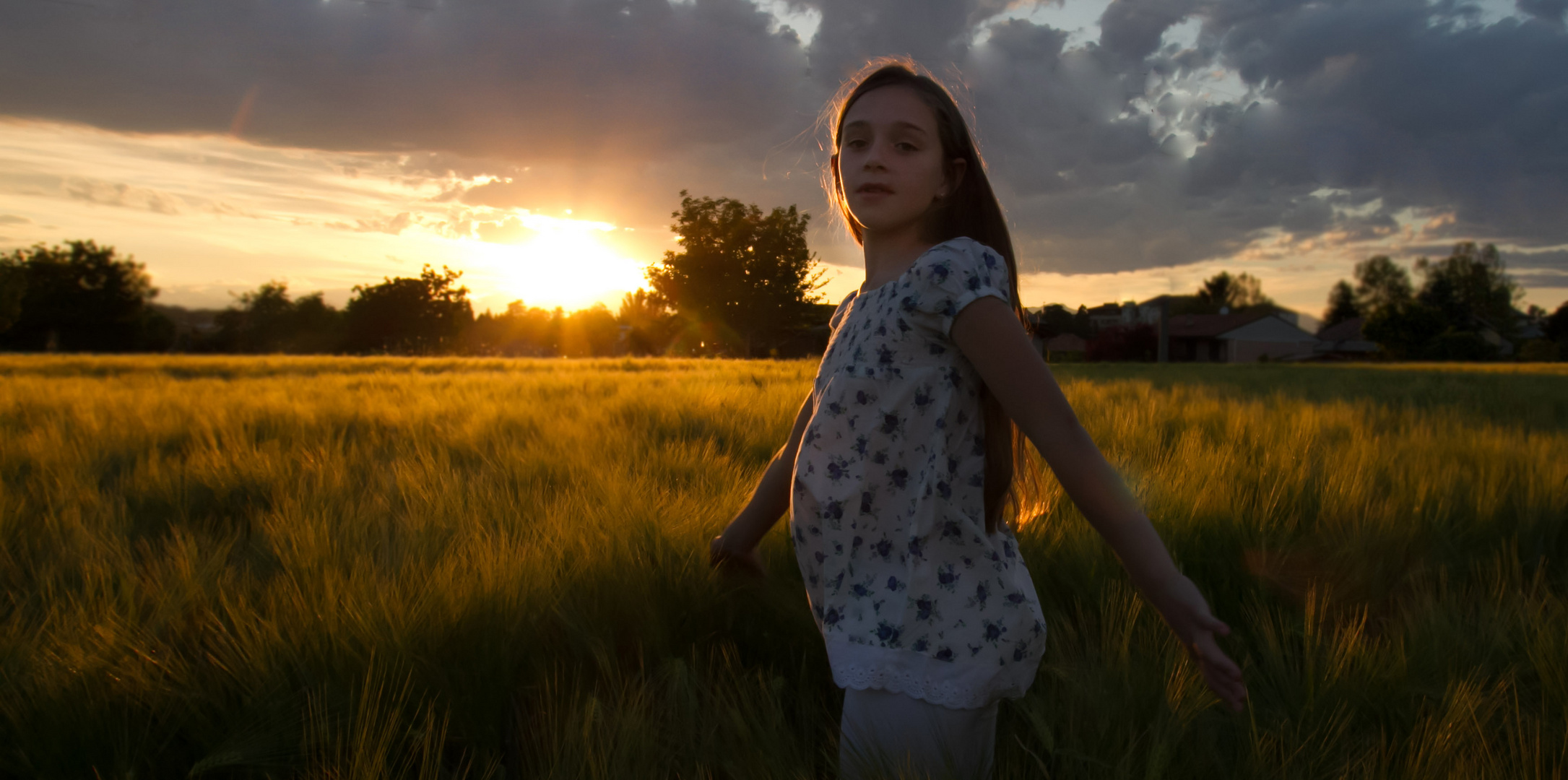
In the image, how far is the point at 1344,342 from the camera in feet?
202

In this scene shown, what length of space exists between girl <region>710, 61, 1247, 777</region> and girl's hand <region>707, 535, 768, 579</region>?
20cm

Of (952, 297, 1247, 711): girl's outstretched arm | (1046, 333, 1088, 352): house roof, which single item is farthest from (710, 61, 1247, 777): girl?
(1046, 333, 1088, 352): house roof

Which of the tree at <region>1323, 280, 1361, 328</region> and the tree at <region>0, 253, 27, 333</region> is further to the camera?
the tree at <region>1323, 280, 1361, 328</region>

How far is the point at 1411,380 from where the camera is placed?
10383 mm

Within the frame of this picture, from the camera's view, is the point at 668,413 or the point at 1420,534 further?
the point at 668,413

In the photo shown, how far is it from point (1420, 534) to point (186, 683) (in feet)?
8.65

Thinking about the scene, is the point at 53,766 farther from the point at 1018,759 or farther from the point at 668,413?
the point at 668,413

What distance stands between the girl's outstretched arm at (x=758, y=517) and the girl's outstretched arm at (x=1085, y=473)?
453 mm

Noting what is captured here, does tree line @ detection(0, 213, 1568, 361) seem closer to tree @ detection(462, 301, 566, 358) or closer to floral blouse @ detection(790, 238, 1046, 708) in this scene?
tree @ detection(462, 301, 566, 358)

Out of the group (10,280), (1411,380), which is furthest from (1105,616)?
(10,280)

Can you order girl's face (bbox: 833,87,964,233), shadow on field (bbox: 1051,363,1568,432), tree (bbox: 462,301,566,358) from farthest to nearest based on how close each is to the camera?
1. tree (bbox: 462,301,566,358)
2. shadow on field (bbox: 1051,363,1568,432)
3. girl's face (bbox: 833,87,964,233)

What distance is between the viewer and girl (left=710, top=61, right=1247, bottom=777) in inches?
37.9

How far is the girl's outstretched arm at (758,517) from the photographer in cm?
138

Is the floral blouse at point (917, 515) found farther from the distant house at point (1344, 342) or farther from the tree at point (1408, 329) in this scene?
the distant house at point (1344, 342)
